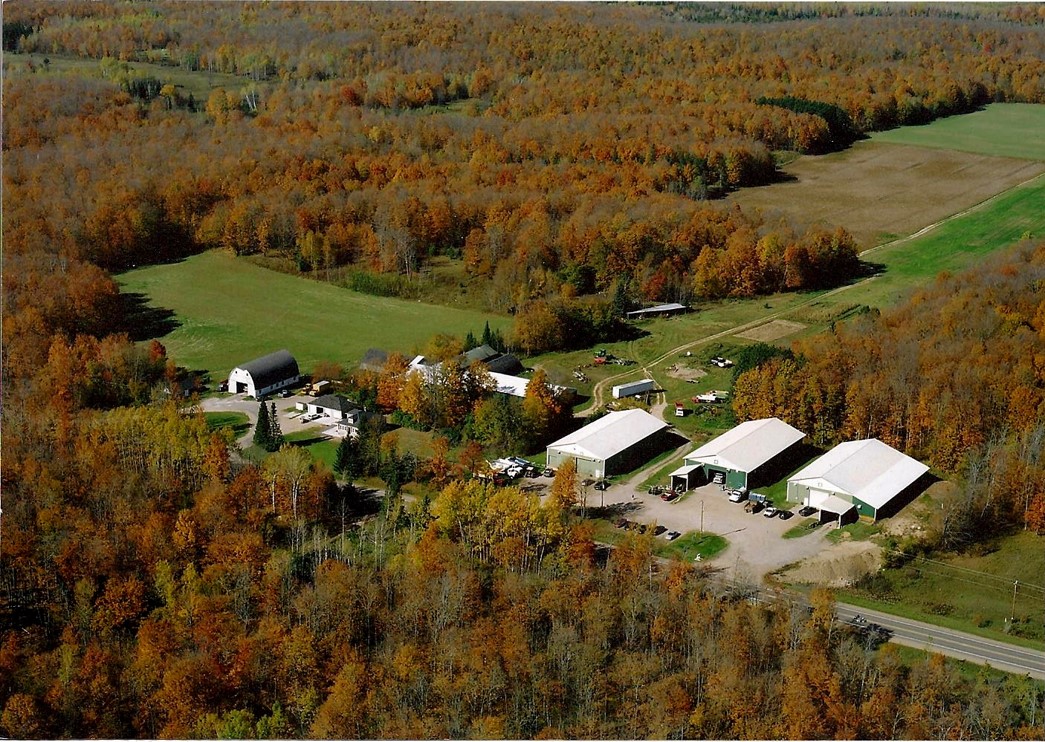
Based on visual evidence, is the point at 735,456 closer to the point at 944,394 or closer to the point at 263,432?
the point at 944,394

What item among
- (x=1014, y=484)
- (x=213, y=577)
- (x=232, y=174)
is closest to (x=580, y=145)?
Result: (x=232, y=174)

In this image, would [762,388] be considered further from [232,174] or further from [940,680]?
[232,174]

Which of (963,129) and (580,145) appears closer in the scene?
(580,145)

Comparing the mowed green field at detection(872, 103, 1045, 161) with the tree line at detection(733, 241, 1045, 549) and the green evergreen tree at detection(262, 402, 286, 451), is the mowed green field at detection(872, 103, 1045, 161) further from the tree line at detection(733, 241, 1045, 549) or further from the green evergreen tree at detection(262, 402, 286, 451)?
the green evergreen tree at detection(262, 402, 286, 451)

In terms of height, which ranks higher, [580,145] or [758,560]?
[580,145]

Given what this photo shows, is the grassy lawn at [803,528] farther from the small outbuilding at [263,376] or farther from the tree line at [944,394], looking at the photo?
the small outbuilding at [263,376]

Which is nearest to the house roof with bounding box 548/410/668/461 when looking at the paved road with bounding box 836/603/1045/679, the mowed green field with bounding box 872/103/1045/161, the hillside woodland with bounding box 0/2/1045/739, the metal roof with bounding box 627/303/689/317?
the hillside woodland with bounding box 0/2/1045/739

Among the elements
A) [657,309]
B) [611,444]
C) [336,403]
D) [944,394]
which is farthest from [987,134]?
[336,403]
